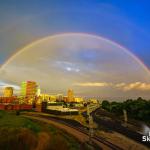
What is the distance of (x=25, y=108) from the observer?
9562 centimetres

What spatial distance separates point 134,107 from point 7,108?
193ft

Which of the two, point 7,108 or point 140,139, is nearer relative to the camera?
point 140,139

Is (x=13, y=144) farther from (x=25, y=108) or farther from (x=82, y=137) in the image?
(x=25, y=108)

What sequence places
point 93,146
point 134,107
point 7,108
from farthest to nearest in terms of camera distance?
point 7,108, point 134,107, point 93,146

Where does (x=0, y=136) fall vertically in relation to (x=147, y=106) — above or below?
below

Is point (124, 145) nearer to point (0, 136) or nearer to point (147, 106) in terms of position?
point (0, 136)

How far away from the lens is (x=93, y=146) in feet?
86.3

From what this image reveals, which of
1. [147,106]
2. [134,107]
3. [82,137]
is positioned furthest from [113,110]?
[82,137]

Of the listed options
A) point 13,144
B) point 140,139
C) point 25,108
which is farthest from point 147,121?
point 25,108

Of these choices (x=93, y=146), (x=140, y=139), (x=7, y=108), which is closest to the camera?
(x=93, y=146)

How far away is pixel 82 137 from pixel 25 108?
6707cm

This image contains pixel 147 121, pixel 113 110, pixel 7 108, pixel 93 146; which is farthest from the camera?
pixel 7 108

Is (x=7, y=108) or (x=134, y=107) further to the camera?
(x=7, y=108)

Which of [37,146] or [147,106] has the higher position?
[147,106]
